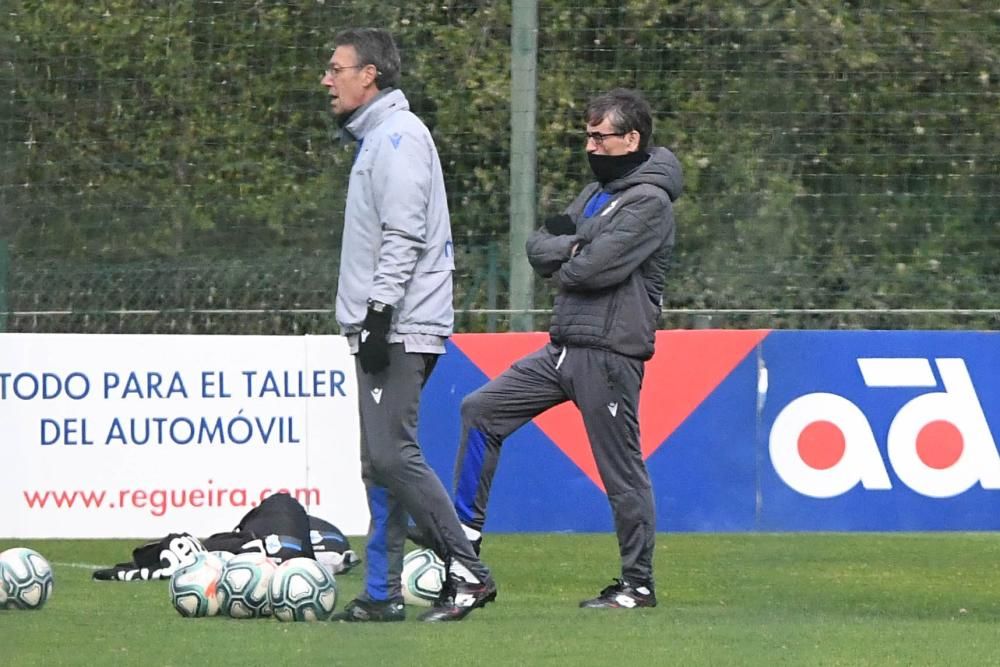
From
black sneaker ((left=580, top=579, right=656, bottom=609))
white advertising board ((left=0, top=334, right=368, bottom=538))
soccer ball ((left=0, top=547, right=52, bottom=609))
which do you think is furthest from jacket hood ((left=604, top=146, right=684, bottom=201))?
white advertising board ((left=0, top=334, right=368, bottom=538))

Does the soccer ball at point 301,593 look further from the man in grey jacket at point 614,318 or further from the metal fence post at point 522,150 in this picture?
the metal fence post at point 522,150

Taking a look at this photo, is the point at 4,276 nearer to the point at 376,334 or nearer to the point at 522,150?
the point at 522,150

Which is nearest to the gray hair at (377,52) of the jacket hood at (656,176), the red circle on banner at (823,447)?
the jacket hood at (656,176)

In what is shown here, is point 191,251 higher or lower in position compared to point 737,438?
higher

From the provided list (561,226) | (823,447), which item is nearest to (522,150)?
(823,447)

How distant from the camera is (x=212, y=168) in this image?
1043 cm

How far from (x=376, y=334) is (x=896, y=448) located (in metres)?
4.76

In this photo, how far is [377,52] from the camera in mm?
6500

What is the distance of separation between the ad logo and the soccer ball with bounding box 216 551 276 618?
A: 4248 millimetres

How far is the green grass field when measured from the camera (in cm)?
587

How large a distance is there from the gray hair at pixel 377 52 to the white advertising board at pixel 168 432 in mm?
3840

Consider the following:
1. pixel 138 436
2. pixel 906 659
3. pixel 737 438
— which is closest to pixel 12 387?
pixel 138 436

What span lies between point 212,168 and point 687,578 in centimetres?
338

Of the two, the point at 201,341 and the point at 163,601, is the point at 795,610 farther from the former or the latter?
the point at 201,341
